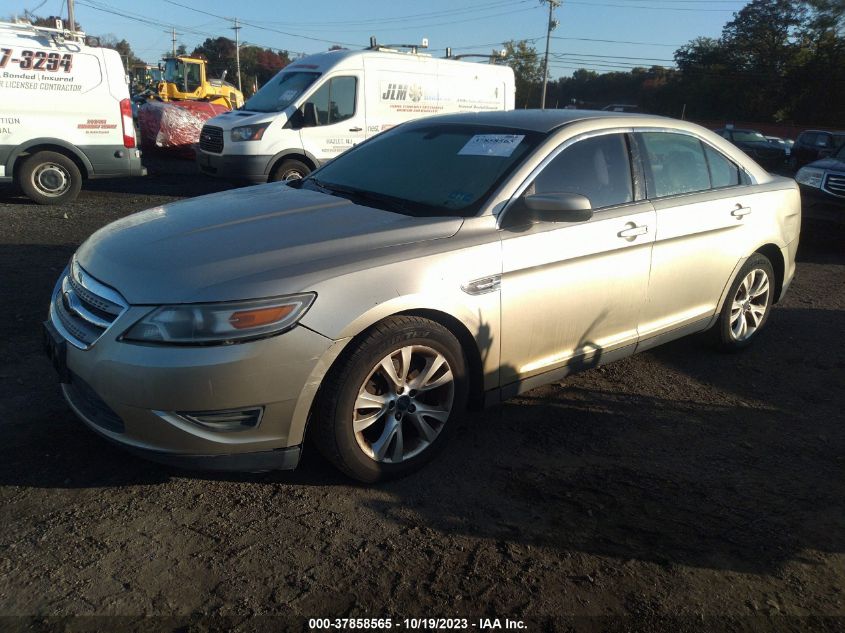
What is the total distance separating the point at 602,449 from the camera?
3.67m

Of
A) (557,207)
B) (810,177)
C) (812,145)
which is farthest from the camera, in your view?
(812,145)

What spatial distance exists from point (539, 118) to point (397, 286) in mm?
1721

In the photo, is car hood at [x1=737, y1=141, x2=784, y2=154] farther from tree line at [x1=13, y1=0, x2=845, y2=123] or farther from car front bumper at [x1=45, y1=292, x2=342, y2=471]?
car front bumper at [x1=45, y1=292, x2=342, y2=471]

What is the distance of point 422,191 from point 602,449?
169cm

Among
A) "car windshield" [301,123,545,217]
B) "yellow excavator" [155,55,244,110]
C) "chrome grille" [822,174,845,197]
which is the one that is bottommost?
"chrome grille" [822,174,845,197]

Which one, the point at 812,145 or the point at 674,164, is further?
the point at 812,145

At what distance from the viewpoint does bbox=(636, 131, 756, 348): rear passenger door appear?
4.20 m

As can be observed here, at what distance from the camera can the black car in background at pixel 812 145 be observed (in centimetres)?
2058

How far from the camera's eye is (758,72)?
173 ft

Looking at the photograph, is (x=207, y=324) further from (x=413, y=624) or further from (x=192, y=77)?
(x=192, y=77)

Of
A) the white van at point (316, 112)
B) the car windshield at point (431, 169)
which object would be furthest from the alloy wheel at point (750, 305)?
the white van at point (316, 112)

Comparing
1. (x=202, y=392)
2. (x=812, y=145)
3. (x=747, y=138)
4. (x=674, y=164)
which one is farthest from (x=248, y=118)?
(x=747, y=138)

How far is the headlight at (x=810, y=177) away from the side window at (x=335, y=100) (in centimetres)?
663

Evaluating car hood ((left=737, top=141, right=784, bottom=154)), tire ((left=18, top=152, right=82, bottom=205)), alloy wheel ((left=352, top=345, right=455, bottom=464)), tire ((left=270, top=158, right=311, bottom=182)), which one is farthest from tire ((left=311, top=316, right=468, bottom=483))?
car hood ((left=737, top=141, right=784, bottom=154))
